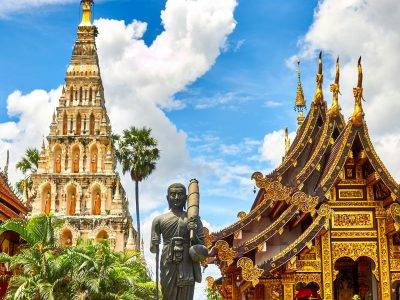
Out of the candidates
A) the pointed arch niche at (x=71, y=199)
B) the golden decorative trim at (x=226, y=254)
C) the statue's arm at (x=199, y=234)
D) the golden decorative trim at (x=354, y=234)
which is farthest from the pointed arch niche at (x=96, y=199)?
the statue's arm at (x=199, y=234)

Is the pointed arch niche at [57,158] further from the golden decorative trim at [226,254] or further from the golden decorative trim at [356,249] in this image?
the golden decorative trim at [356,249]

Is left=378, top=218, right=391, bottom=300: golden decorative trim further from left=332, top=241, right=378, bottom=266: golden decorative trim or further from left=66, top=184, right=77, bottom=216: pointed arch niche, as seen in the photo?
left=66, top=184, right=77, bottom=216: pointed arch niche

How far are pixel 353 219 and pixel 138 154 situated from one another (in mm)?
39532

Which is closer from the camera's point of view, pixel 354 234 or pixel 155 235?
pixel 155 235

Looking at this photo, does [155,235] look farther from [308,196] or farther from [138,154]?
[138,154]

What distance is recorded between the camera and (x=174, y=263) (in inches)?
358

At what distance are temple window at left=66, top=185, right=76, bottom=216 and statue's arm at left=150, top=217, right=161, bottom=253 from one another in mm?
51101

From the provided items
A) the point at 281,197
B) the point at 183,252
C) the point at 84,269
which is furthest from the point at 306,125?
the point at 183,252

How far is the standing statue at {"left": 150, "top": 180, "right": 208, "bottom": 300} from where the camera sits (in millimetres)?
9023

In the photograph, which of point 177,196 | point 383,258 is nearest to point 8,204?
point 383,258

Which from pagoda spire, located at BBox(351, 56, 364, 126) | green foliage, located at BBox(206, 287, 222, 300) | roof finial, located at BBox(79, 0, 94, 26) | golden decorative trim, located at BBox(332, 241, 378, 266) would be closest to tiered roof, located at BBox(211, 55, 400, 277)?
pagoda spire, located at BBox(351, 56, 364, 126)

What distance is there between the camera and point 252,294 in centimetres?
2058

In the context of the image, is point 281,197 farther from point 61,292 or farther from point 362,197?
point 61,292

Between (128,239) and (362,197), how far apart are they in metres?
41.2
